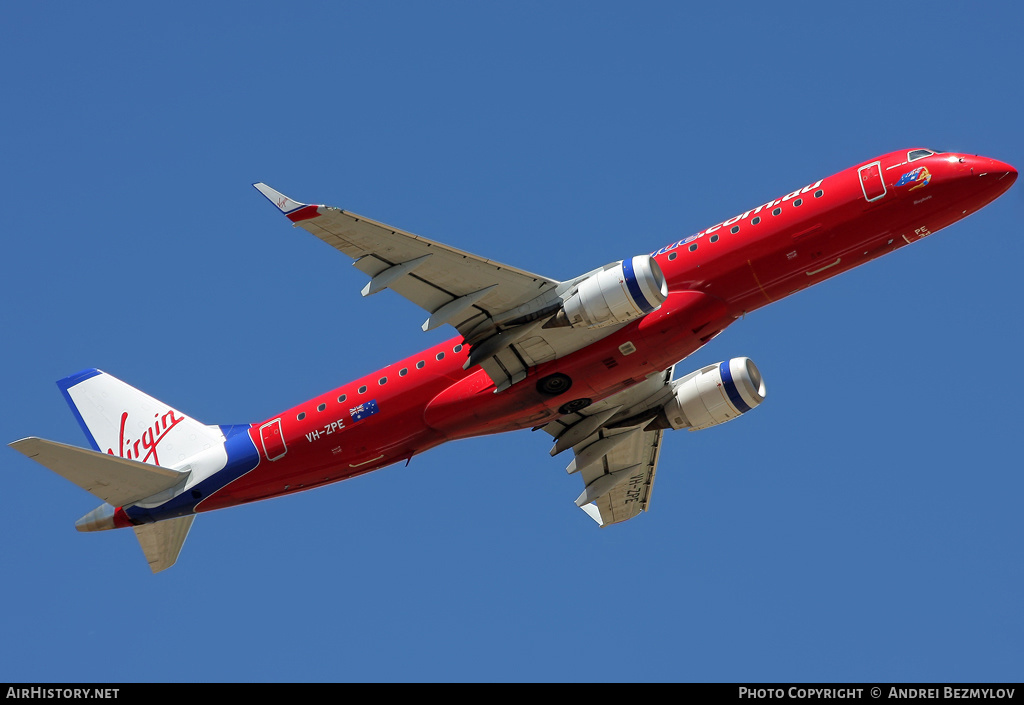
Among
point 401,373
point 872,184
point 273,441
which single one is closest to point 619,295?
point 401,373

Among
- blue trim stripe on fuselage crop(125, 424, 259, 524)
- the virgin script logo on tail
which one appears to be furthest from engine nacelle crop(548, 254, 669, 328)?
the virgin script logo on tail

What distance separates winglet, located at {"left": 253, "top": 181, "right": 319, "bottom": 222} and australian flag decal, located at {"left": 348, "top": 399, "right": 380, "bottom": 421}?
32.4ft

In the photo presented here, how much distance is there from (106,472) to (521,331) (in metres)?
16.4

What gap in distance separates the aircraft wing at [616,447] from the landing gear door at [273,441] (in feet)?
34.5

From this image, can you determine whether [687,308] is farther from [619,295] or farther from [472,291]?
[472,291]

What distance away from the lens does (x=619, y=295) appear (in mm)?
41469

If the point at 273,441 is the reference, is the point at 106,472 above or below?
below

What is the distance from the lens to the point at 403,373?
151 feet

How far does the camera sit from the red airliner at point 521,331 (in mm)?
41750

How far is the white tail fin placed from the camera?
49719mm

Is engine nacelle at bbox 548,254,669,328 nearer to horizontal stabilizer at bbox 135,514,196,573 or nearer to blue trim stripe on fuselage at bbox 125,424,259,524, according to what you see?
blue trim stripe on fuselage at bbox 125,424,259,524

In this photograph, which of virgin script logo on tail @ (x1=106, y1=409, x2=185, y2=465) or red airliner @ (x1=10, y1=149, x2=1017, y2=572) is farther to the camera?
virgin script logo on tail @ (x1=106, y1=409, x2=185, y2=465)
